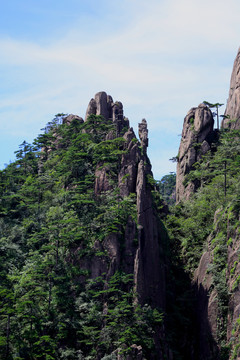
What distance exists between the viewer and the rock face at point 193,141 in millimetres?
72625

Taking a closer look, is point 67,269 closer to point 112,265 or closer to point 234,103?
point 112,265

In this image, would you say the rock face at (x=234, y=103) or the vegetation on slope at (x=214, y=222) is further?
the rock face at (x=234, y=103)

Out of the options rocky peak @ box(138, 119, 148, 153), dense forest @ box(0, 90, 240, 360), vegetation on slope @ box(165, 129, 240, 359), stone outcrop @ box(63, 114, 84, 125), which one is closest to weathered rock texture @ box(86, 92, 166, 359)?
dense forest @ box(0, 90, 240, 360)

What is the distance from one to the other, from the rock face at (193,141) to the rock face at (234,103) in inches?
121

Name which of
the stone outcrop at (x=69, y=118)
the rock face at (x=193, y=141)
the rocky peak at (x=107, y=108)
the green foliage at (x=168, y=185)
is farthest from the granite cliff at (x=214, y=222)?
the green foliage at (x=168, y=185)

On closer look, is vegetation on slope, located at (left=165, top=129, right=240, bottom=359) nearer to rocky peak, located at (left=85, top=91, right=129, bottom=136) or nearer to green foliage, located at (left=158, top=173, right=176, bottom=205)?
rocky peak, located at (left=85, top=91, right=129, bottom=136)

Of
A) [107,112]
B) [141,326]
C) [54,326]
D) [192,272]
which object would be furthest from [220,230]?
[107,112]

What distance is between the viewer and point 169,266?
53.4m

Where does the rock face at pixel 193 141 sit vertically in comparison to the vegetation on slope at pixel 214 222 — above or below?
above

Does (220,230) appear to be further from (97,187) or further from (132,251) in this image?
(97,187)

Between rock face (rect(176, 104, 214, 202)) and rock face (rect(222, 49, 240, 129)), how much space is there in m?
3.07

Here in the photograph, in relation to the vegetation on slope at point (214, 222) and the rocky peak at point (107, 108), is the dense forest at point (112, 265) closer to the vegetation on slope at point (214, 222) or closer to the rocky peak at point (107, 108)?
the vegetation on slope at point (214, 222)

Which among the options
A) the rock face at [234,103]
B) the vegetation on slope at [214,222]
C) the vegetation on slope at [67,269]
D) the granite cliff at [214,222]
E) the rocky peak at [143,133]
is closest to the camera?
the vegetation on slope at [67,269]

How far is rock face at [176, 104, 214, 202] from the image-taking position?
72625mm
